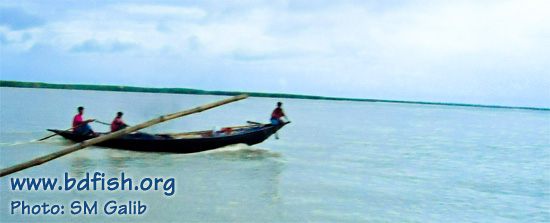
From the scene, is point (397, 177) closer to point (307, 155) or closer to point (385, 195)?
point (385, 195)

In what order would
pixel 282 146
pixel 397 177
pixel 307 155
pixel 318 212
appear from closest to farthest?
pixel 318 212 < pixel 397 177 < pixel 307 155 < pixel 282 146

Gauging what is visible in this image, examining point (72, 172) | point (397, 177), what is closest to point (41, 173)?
point (72, 172)

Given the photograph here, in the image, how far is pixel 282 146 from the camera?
2269 centimetres

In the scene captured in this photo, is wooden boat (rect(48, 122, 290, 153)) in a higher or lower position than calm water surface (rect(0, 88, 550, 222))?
higher

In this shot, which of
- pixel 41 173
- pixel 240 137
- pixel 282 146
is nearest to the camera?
pixel 41 173

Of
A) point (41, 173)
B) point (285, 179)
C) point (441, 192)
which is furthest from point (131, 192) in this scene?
point (441, 192)

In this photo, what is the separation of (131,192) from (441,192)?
8224 millimetres

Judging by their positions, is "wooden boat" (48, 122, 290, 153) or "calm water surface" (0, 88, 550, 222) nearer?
"calm water surface" (0, 88, 550, 222)

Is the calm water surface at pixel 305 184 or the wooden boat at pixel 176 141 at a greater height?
the wooden boat at pixel 176 141

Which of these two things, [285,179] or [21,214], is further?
[285,179]

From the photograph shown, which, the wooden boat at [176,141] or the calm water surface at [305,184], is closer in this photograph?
the calm water surface at [305,184]

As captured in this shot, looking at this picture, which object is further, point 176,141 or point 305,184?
point 176,141

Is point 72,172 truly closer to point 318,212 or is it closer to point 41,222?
point 41,222

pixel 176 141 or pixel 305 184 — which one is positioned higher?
pixel 176 141
